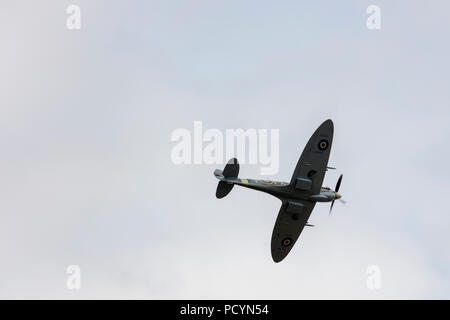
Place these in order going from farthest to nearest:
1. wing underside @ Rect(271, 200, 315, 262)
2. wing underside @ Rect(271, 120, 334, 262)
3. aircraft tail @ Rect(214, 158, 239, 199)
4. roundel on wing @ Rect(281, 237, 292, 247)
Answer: roundel on wing @ Rect(281, 237, 292, 247) < wing underside @ Rect(271, 200, 315, 262) < wing underside @ Rect(271, 120, 334, 262) < aircraft tail @ Rect(214, 158, 239, 199)

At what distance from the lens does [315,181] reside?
1730 inches

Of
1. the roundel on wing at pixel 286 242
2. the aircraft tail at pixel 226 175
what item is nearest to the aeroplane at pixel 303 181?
the aircraft tail at pixel 226 175

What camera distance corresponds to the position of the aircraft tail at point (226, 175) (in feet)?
139

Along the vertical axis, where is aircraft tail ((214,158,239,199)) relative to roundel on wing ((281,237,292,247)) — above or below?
above

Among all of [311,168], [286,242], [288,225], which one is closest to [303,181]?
[311,168]

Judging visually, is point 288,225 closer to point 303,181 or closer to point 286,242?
point 286,242

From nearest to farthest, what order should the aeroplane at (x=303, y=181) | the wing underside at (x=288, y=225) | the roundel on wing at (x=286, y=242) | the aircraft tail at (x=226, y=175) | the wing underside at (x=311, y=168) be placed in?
1. the aircraft tail at (x=226, y=175)
2. the aeroplane at (x=303, y=181)
3. the wing underside at (x=311, y=168)
4. the wing underside at (x=288, y=225)
5. the roundel on wing at (x=286, y=242)

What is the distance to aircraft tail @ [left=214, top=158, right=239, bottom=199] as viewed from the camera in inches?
1670

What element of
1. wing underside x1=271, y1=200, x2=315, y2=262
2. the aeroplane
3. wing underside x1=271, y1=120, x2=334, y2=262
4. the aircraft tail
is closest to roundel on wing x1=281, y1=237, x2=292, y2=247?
wing underside x1=271, y1=200, x2=315, y2=262

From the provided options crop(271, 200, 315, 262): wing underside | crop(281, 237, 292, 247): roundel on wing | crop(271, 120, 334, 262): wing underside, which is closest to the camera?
crop(271, 120, 334, 262): wing underside

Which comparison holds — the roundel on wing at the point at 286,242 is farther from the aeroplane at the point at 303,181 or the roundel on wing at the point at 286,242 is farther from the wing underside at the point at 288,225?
the aeroplane at the point at 303,181

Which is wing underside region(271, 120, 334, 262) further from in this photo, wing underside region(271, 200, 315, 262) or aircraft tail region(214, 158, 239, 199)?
aircraft tail region(214, 158, 239, 199)
